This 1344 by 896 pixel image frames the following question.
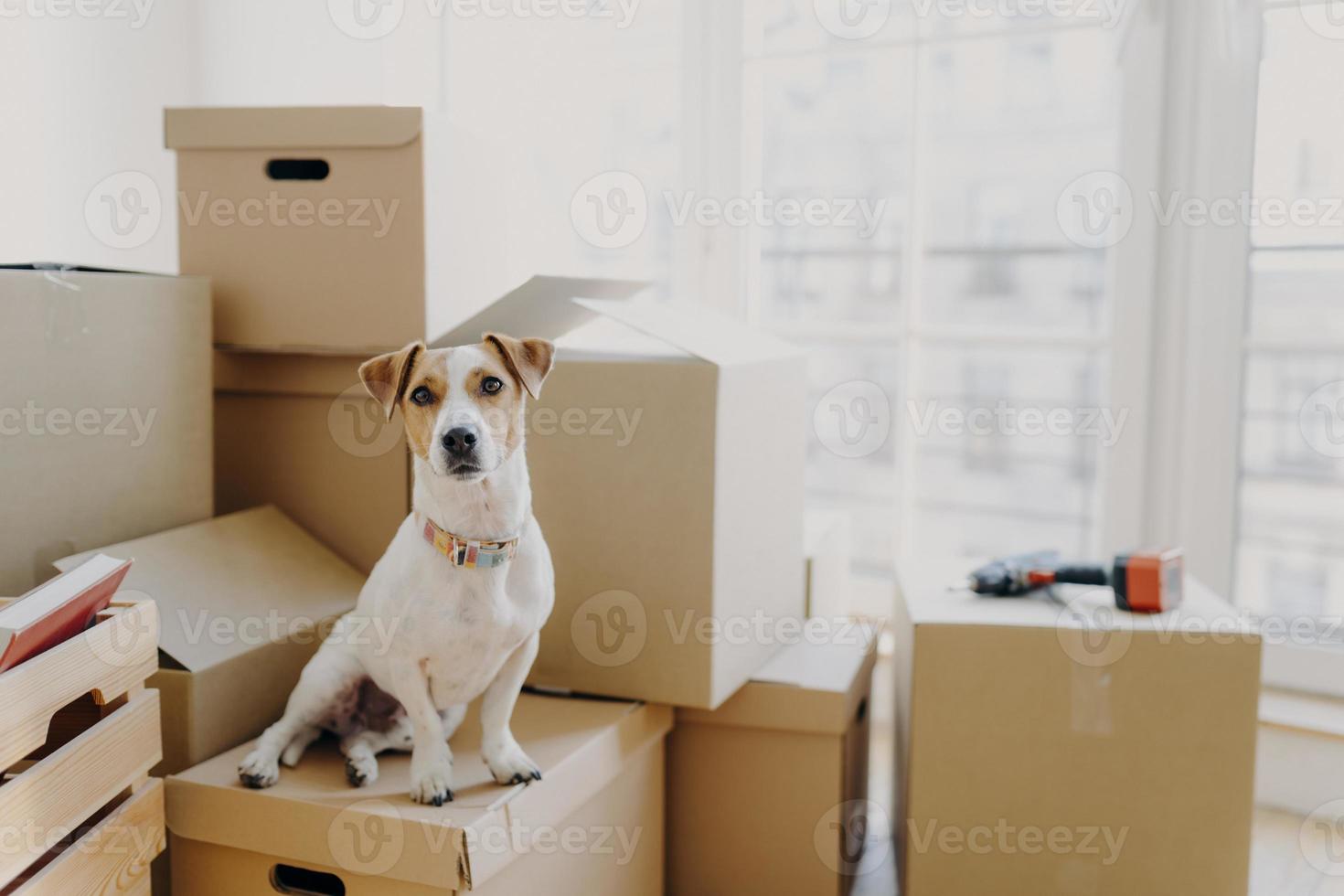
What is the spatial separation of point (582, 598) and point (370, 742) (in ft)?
1.10

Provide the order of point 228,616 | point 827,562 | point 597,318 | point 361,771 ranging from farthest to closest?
point 827,562
point 597,318
point 228,616
point 361,771

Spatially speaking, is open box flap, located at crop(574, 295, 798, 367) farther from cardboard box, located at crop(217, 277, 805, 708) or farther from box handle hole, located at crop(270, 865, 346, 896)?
box handle hole, located at crop(270, 865, 346, 896)

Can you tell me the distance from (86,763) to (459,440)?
0.46 meters

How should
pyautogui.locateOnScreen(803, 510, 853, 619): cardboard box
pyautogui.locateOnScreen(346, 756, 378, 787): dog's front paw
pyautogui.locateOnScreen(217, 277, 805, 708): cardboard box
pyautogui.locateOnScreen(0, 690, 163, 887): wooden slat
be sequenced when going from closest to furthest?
pyautogui.locateOnScreen(0, 690, 163, 887): wooden slat < pyautogui.locateOnScreen(346, 756, 378, 787): dog's front paw < pyautogui.locateOnScreen(217, 277, 805, 708): cardboard box < pyautogui.locateOnScreen(803, 510, 853, 619): cardboard box

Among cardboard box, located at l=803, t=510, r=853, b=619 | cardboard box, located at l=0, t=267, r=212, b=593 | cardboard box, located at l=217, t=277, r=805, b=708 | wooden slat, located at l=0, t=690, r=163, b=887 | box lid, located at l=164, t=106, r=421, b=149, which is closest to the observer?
wooden slat, located at l=0, t=690, r=163, b=887

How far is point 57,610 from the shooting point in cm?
102

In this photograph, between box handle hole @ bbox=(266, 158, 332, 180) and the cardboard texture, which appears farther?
box handle hole @ bbox=(266, 158, 332, 180)

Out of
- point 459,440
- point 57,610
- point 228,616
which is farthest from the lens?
point 228,616

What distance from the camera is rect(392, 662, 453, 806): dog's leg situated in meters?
1.22

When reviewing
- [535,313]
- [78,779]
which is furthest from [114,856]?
[535,313]

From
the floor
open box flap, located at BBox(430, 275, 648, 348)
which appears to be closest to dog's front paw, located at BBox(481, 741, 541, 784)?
open box flap, located at BBox(430, 275, 648, 348)

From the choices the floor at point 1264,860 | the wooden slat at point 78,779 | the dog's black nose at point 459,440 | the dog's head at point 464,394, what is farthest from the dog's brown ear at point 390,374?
the floor at point 1264,860

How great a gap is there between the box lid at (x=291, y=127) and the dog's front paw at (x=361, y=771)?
2.77ft

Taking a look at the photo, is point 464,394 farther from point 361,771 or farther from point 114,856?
point 114,856
